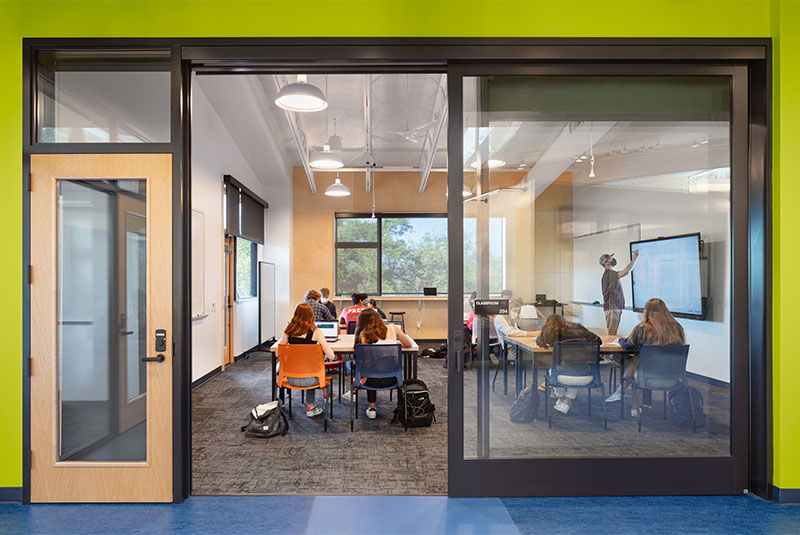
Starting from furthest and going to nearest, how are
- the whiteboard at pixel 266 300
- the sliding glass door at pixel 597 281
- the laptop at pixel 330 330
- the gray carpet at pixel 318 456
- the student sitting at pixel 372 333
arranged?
the whiteboard at pixel 266 300 < the laptop at pixel 330 330 < the student sitting at pixel 372 333 < the gray carpet at pixel 318 456 < the sliding glass door at pixel 597 281

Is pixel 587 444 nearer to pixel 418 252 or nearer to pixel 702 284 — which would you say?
pixel 702 284

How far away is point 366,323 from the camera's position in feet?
15.1

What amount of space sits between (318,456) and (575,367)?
2.11m

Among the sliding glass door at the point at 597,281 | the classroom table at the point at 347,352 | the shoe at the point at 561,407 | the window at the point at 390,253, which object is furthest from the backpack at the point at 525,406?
the window at the point at 390,253

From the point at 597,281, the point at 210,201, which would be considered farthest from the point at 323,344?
the point at 210,201

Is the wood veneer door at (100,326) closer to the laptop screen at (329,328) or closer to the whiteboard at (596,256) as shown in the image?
the laptop screen at (329,328)

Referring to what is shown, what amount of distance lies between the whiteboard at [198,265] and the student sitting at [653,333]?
16.9ft

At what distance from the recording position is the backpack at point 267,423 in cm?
427

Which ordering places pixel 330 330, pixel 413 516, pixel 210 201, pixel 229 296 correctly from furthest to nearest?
pixel 229 296
pixel 210 201
pixel 330 330
pixel 413 516

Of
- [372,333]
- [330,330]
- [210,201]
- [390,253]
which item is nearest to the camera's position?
[372,333]

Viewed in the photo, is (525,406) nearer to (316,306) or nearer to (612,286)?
(612,286)

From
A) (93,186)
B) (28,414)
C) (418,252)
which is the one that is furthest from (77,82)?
(418,252)

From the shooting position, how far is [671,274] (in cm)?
309

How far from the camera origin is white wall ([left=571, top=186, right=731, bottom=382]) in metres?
3.10
